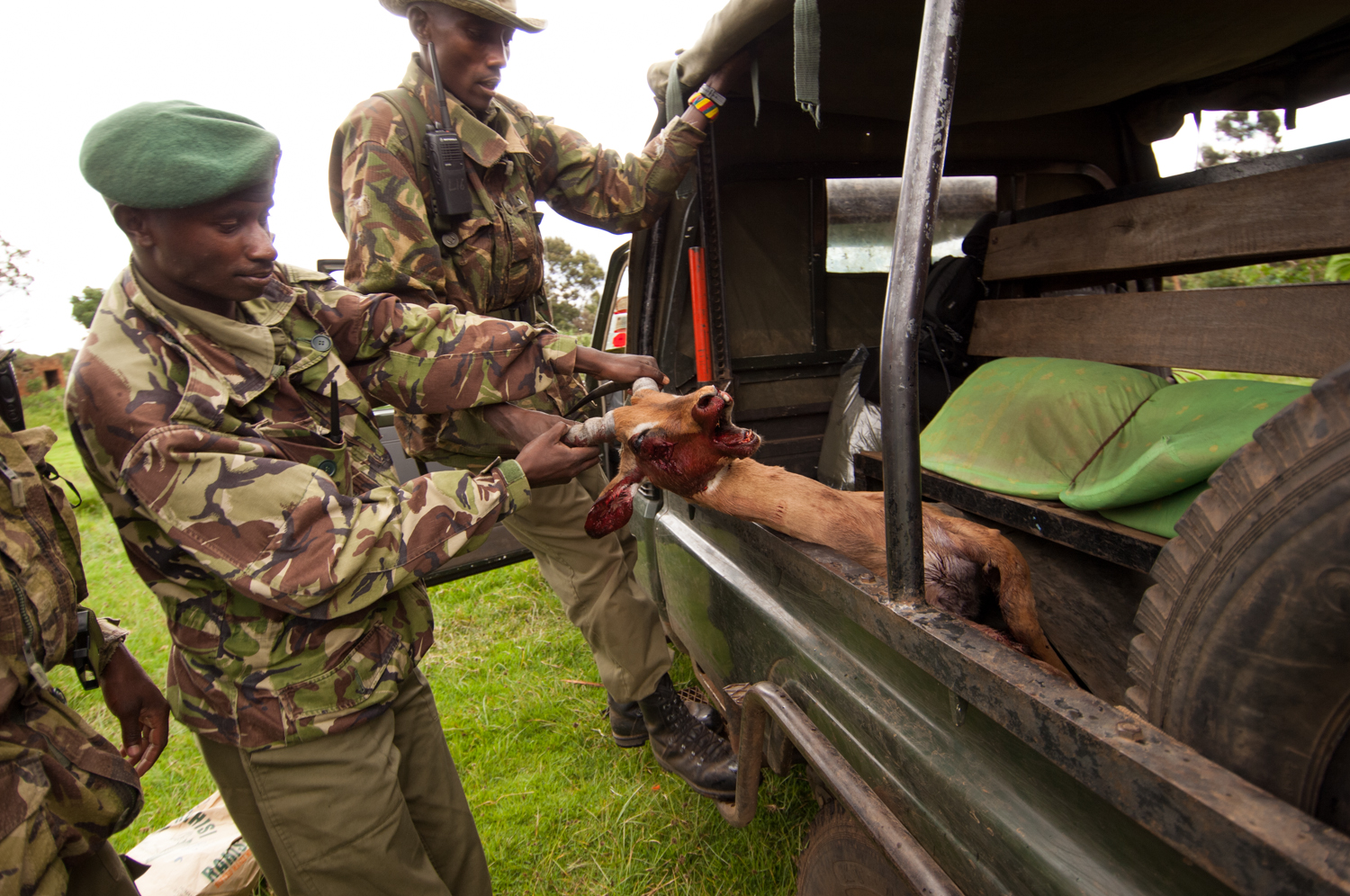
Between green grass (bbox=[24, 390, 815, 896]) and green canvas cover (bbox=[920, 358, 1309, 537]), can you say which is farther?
green grass (bbox=[24, 390, 815, 896])

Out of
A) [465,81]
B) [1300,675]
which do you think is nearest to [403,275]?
[465,81]

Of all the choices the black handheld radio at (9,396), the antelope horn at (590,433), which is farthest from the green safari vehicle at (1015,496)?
the black handheld radio at (9,396)

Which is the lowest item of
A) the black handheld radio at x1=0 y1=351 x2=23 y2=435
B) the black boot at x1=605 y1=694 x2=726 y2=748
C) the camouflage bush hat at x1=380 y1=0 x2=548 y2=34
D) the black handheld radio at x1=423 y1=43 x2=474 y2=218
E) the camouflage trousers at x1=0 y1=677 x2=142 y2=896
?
the black boot at x1=605 y1=694 x2=726 y2=748

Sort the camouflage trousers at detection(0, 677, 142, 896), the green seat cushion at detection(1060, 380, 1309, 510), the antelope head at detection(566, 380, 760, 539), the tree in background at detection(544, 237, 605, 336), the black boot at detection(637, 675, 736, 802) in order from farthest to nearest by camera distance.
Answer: the tree in background at detection(544, 237, 605, 336)
the black boot at detection(637, 675, 736, 802)
the antelope head at detection(566, 380, 760, 539)
the green seat cushion at detection(1060, 380, 1309, 510)
the camouflage trousers at detection(0, 677, 142, 896)

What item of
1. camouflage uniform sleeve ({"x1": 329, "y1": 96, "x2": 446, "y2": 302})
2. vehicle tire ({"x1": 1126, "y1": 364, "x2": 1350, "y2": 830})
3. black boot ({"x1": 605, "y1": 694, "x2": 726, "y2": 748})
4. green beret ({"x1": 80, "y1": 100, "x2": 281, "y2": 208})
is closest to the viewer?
vehicle tire ({"x1": 1126, "y1": 364, "x2": 1350, "y2": 830})

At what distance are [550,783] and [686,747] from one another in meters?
0.68

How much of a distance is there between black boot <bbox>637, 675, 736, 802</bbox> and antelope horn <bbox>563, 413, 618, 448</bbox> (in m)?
1.31

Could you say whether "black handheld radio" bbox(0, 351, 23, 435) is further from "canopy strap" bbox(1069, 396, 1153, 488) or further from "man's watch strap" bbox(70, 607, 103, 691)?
"canopy strap" bbox(1069, 396, 1153, 488)

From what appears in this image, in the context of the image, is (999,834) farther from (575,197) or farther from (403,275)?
(575,197)

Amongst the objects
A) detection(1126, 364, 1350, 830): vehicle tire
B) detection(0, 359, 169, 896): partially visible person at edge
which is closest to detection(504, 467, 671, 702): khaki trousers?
detection(0, 359, 169, 896): partially visible person at edge

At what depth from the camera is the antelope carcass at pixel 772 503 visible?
1649mm

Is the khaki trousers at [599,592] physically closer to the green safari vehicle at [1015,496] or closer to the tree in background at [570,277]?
the green safari vehicle at [1015,496]

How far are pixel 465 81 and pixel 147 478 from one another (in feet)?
5.85

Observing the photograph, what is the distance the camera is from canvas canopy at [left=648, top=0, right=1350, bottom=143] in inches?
76.2
